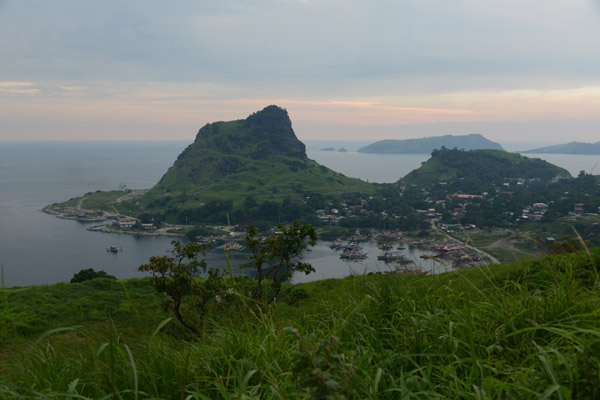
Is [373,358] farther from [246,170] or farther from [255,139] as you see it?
[255,139]

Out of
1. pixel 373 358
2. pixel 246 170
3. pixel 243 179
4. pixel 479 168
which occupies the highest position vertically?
pixel 373 358

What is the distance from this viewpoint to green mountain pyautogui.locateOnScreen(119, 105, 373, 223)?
116688 millimetres

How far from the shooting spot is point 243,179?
15300cm

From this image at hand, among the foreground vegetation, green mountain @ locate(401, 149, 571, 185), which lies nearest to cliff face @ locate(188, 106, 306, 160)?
green mountain @ locate(401, 149, 571, 185)

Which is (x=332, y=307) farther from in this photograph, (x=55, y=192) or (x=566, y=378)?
(x=55, y=192)

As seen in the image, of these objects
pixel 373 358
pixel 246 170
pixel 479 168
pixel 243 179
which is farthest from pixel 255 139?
pixel 373 358

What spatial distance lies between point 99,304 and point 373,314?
1709 centimetres

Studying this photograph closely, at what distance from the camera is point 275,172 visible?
162125 mm

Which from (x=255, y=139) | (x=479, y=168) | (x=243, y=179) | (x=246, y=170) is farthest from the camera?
(x=255, y=139)

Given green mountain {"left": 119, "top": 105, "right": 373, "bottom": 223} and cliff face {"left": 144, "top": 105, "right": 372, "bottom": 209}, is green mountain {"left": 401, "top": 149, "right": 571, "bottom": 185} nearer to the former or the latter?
green mountain {"left": 119, "top": 105, "right": 373, "bottom": 223}

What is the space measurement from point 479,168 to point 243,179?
107380mm

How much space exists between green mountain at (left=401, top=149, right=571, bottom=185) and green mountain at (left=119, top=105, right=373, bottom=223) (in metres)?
31.6

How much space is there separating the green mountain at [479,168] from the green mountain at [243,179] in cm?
3164

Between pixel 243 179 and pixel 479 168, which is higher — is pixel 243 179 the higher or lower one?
the lower one
